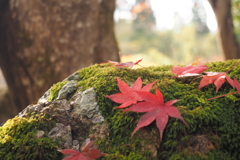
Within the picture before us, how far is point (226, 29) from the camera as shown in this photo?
16.9 feet

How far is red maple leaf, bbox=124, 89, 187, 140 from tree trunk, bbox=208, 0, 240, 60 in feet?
16.1

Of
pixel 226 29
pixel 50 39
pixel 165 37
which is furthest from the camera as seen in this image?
pixel 165 37

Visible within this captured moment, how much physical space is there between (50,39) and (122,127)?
2.69 metres

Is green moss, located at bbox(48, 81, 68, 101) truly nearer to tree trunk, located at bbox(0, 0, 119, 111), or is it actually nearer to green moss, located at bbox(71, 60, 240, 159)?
green moss, located at bbox(71, 60, 240, 159)

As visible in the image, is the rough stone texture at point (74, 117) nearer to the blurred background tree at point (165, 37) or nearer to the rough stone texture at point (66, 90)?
the rough stone texture at point (66, 90)

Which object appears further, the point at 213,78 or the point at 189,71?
the point at 189,71

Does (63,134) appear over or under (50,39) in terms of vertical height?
under

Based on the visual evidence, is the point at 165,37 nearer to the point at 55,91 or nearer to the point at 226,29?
the point at 226,29

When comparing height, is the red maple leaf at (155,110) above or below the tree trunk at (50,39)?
below

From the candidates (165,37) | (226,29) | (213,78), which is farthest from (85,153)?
(165,37)

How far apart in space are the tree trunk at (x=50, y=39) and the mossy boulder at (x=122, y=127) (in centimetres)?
223

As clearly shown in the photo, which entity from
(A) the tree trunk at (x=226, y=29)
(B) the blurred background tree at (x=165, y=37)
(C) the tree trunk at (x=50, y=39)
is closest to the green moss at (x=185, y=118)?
(C) the tree trunk at (x=50, y=39)

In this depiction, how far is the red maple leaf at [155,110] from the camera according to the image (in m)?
0.83

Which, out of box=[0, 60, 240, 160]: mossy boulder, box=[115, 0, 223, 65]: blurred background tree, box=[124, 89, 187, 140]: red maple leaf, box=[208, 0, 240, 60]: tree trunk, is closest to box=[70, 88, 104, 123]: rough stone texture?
box=[0, 60, 240, 160]: mossy boulder
